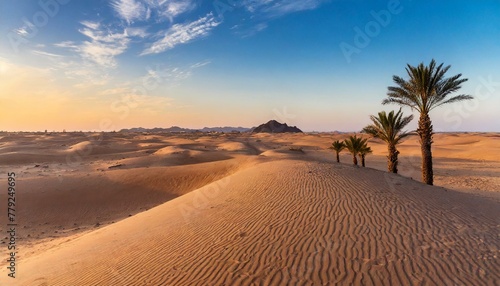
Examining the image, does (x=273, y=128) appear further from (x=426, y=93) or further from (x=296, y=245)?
(x=296, y=245)

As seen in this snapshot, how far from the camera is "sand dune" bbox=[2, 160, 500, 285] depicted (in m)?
5.24

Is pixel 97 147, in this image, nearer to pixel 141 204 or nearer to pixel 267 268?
pixel 141 204

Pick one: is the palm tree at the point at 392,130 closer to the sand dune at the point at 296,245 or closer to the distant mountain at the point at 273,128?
the sand dune at the point at 296,245

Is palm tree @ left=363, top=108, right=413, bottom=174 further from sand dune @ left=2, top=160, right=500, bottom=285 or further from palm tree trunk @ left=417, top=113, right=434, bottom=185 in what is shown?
sand dune @ left=2, top=160, right=500, bottom=285

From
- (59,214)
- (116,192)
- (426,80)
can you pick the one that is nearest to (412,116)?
(426,80)

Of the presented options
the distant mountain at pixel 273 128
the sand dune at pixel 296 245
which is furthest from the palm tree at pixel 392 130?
the distant mountain at pixel 273 128

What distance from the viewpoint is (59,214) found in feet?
46.2

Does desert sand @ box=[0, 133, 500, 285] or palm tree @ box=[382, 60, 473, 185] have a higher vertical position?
palm tree @ box=[382, 60, 473, 185]

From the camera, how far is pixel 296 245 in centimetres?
625

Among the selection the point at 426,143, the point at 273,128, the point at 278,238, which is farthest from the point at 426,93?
the point at 273,128

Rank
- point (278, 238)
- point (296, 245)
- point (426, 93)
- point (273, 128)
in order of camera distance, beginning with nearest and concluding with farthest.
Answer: point (296, 245), point (278, 238), point (426, 93), point (273, 128)

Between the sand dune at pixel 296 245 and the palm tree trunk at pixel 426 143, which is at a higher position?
the palm tree trunk at pixel 426 143

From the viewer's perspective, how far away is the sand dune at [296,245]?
524 cm

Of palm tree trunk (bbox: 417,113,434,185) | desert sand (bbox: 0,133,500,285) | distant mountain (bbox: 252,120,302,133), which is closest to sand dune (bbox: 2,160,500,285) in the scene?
desert sand (bbox: 0,133,500,285)
